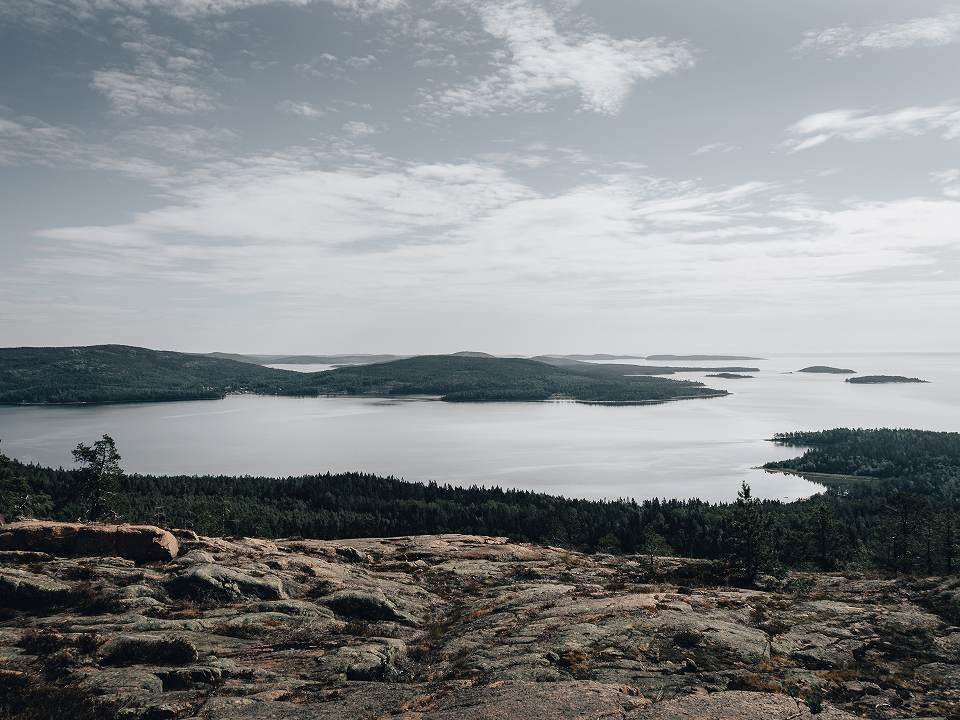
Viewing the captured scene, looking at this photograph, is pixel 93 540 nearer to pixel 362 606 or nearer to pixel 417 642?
pixel 362 606

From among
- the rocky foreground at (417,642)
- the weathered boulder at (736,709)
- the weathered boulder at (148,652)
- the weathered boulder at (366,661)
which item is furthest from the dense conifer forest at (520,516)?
the weathered boulder at (366,661)

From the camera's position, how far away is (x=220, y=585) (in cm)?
3659

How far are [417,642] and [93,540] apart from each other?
27201 mm

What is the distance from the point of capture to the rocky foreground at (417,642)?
22.7 m

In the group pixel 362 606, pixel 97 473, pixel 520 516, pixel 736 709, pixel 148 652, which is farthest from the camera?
pixel 520 516

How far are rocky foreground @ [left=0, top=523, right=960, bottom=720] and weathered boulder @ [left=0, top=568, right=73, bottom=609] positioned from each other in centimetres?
11

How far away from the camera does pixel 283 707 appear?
73.3ft

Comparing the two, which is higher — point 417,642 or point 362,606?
point 362,606

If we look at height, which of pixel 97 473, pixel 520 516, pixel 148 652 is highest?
pixel 148 652

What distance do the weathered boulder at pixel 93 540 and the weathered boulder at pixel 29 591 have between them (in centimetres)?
697

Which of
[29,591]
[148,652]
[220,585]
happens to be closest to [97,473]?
[29,591]

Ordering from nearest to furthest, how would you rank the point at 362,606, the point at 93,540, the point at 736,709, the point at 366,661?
the point at 736,709 → the point at 366,661 → the point at 362,606 → the point at 93,540

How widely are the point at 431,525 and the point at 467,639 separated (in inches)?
5526

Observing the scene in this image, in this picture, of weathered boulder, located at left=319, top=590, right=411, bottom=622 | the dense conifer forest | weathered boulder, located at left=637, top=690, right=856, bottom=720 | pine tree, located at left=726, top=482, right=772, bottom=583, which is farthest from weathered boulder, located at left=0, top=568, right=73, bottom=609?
the dense conifer forest
